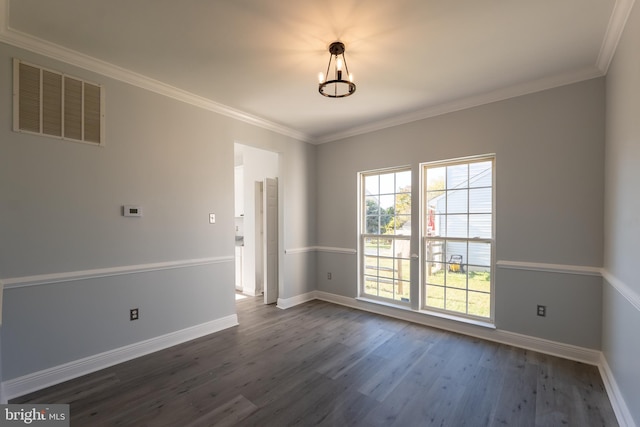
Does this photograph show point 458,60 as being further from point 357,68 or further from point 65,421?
point 65,421

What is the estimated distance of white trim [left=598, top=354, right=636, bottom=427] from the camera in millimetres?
1835

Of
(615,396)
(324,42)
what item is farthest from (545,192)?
(324,42)

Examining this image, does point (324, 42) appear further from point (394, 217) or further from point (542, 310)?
point (542, 310)

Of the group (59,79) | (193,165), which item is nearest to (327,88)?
(193,165)

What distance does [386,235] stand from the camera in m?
4.21

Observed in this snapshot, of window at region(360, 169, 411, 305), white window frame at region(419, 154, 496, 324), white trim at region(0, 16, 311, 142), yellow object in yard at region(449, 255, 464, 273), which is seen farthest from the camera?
window at region(360, 169, 411, 305)

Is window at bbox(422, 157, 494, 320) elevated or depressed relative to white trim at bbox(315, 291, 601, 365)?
elevated

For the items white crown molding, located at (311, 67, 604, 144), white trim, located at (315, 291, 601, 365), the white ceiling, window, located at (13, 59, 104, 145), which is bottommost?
white trim, located at (315, 291, 601, 365)

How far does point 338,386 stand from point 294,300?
229 cm

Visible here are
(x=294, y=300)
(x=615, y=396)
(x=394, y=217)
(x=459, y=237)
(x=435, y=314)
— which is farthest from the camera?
(x=294, y=300)

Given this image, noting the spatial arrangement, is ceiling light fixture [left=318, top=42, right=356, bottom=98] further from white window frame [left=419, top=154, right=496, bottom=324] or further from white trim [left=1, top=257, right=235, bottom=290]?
white trim [left=1, top=257, right=235, bottom=290]

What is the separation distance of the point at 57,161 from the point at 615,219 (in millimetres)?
4642

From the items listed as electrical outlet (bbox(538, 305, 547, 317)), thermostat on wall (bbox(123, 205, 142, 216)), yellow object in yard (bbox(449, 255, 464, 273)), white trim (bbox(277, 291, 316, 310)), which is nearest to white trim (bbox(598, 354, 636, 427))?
electrical outlet (bbox(538, 305, 547, 317))

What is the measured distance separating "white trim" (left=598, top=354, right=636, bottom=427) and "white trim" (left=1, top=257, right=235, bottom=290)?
12.5ft
